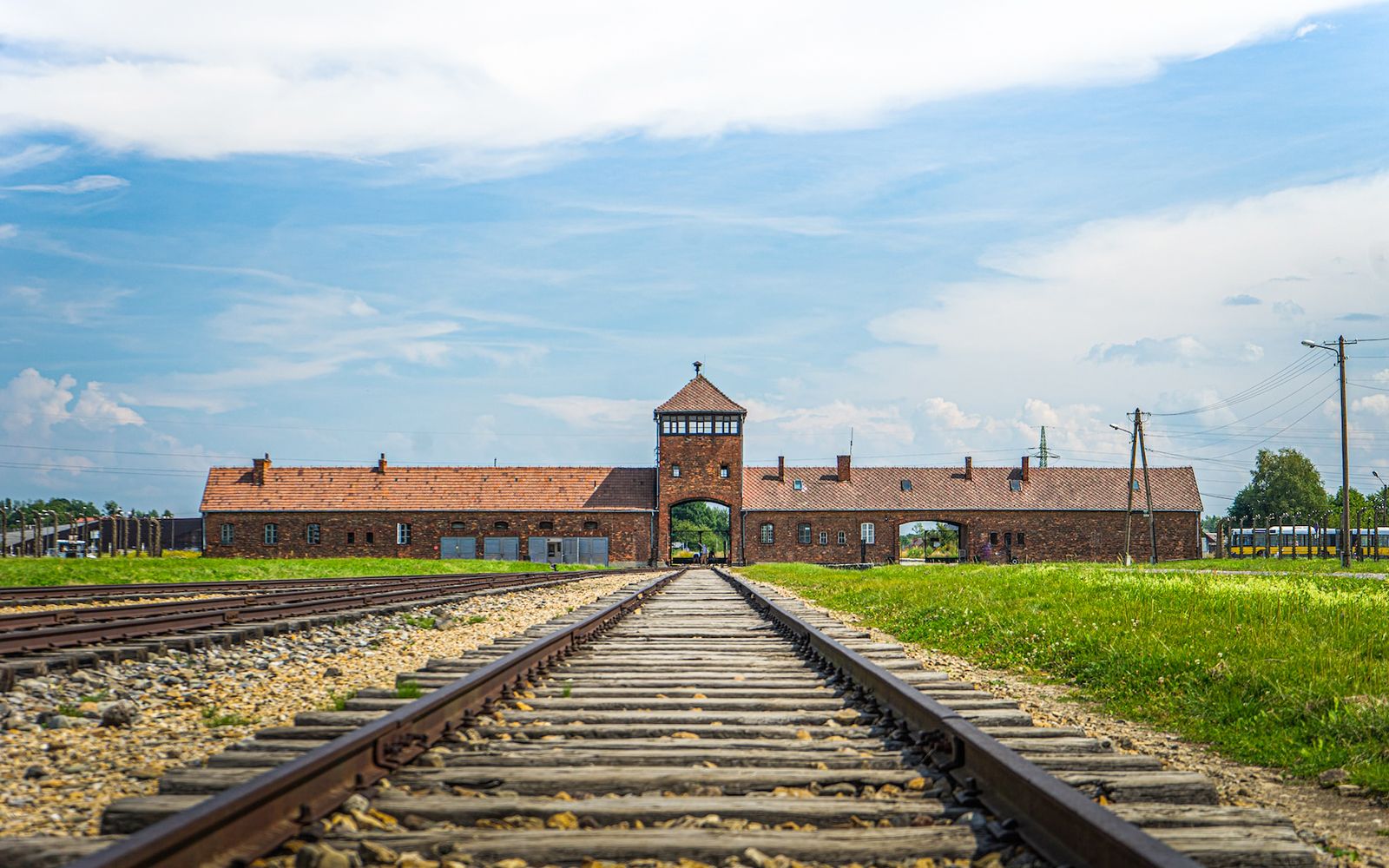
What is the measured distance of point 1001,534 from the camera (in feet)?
219

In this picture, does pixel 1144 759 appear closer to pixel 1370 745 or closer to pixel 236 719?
pixel 1370 745

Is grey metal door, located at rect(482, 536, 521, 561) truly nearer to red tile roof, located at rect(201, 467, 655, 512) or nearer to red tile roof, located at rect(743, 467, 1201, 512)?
red tile roof, located at rect(201, 467, 655, 512)

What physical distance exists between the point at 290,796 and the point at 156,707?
4.38m

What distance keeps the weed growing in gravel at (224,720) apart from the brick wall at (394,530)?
5556 centimetres

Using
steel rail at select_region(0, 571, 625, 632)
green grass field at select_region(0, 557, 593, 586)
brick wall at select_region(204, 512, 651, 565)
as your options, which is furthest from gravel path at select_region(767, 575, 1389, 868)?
brick wall at select_region(204, 512, 651, 565)

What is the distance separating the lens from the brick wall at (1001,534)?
65.9 metres

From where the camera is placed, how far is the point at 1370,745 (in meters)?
5.65

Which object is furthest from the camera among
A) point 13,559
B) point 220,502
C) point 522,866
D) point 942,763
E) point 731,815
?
point 220,502

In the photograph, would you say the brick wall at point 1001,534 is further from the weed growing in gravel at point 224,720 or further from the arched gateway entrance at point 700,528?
the weed growing in gravel at point 224,720

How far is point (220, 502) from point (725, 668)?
202ft

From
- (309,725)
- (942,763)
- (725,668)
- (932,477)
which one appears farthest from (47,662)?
(932,477)

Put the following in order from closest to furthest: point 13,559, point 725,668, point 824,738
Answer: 1. point 824,738
2. point 725,668
3. point 13,559

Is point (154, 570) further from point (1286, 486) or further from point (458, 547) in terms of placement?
point (1286, 486)

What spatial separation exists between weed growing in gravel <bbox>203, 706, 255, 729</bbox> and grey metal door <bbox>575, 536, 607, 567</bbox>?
55406 millimetres
